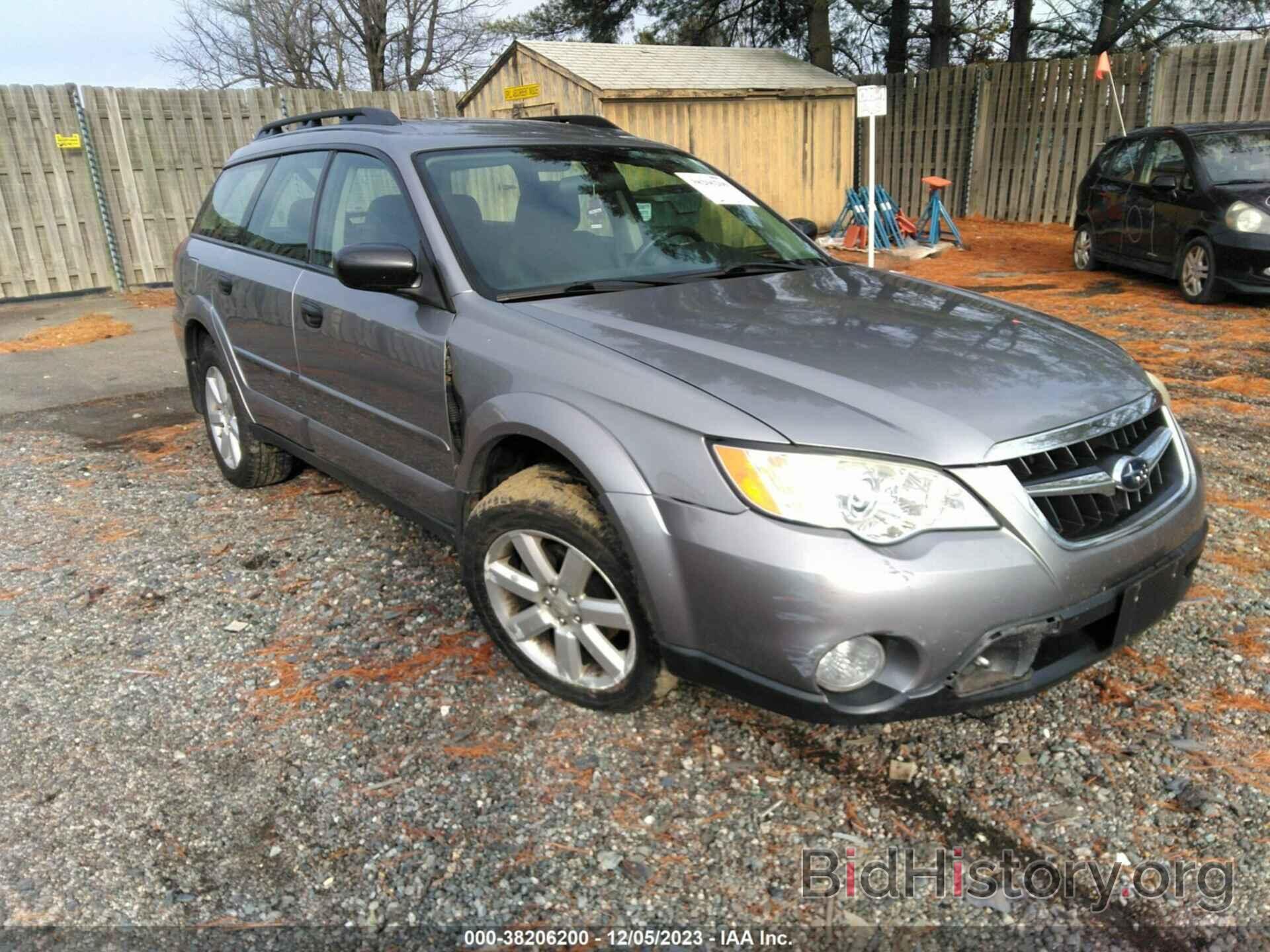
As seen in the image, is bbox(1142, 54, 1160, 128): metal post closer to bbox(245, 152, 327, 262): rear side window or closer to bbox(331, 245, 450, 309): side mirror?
bbox(245, 152, 327, 262): rear side window

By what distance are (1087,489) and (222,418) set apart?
4203 millimetres

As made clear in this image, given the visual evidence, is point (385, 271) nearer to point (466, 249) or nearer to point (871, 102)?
point (466, 249)

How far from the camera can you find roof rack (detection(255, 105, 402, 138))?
3.94 meters

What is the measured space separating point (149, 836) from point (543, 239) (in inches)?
86.2

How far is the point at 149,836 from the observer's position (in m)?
2.49

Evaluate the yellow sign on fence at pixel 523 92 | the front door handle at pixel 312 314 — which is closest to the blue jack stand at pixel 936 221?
the yellow sign on fence at pixel 523 92

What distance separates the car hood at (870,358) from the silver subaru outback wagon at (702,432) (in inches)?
0.4

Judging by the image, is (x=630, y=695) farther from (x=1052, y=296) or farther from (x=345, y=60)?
(x=345, y=60)

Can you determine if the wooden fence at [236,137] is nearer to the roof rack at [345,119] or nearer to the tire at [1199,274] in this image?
the tire at [1199,274]

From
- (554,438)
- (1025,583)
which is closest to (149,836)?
(554,438)

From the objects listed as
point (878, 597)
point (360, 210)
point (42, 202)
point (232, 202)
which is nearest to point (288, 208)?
point (360, 210)

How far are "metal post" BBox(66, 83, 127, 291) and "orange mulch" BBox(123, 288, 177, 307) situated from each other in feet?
0.80

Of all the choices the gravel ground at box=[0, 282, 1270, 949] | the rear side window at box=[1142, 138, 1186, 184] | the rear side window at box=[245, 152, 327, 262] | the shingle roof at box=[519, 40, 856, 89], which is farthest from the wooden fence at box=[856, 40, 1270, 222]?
the rear side window at box=[245, 152, 327, 262]

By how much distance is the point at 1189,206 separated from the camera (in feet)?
27.9
